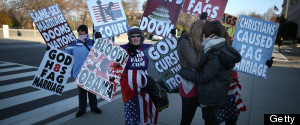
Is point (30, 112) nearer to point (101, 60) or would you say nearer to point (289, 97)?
point (101, 60)

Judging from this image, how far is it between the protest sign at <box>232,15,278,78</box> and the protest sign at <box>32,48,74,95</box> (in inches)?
107

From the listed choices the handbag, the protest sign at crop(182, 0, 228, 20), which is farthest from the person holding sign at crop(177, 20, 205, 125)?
the protest sign at crop(182, 0, 228, 20)

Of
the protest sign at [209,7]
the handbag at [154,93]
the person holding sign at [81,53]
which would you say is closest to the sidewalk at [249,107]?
the person holding sign at [81,53]

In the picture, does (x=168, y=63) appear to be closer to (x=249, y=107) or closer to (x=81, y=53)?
(x=81, y=53)

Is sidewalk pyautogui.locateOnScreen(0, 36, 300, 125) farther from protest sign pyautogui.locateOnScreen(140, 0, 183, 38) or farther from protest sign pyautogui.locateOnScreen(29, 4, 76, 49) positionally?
protest sign pyautogui.locateOnScreen(140, 0, 183, 38)

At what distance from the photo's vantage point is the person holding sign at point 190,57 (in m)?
2.27

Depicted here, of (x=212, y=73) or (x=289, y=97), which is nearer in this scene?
(x=212, y=73)

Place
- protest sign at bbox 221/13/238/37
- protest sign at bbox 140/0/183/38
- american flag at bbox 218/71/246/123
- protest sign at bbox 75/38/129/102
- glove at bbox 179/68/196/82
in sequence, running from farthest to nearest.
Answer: protest sign at bbox 221/13/238/37 → protest sign at bbox 140/0/183/38 → american flag at bbox 218/71/246/123 → protest sign at bbox 75/38/129/102 → glove at bbox 179/68/196/82

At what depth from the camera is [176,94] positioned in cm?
552

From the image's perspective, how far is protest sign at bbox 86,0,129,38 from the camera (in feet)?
11.4

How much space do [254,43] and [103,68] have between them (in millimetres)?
2257

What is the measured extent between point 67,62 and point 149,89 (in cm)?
154

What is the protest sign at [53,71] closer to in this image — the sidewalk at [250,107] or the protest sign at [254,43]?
the sidewalk at [250,107]

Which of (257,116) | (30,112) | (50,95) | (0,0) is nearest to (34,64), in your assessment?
(50,95)
